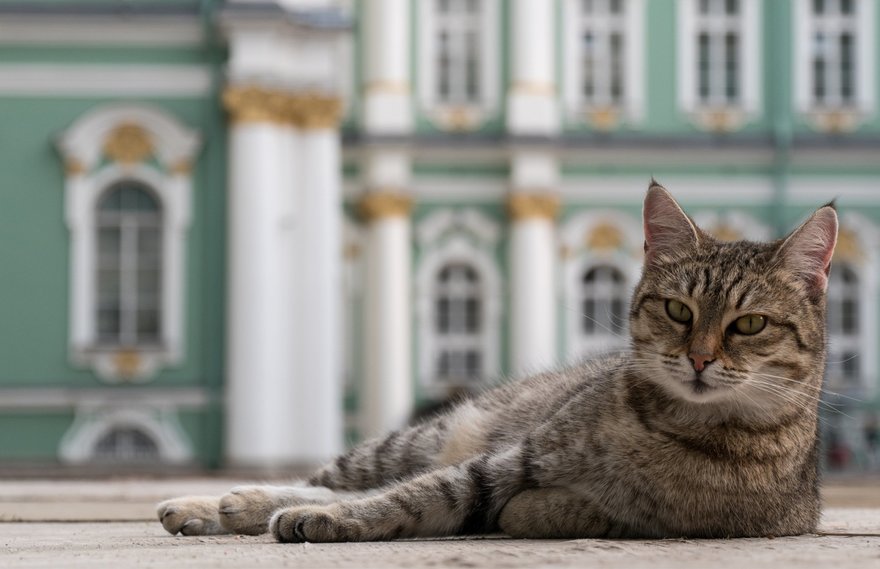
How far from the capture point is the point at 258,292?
885 inches

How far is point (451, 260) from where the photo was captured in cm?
3100

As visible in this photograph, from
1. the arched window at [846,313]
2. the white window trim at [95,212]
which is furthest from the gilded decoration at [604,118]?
the white window trim at [95,212]

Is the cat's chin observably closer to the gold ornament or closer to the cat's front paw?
the cat's front paw

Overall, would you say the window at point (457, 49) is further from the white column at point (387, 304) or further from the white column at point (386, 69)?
the white column at point (387, 304)

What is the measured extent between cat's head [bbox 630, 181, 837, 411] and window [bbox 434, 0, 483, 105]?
26607 millimetres

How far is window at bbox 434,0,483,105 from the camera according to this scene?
31453 mm

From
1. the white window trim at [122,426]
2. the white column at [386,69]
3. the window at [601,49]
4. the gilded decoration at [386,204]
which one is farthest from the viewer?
the window at [601,49]

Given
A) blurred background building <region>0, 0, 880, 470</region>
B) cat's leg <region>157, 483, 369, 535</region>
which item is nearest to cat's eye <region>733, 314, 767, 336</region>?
cat's leg <region>157, 483, 369, 535</region>

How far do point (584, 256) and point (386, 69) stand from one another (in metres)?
4.70

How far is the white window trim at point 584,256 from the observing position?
30922 mm

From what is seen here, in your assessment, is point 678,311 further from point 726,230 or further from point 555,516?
point 726,230

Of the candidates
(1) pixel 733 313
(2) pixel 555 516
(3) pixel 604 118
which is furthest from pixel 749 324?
(3) pixel 604 118

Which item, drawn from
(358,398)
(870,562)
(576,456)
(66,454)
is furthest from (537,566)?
(358,398)

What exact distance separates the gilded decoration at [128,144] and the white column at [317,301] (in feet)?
6.66
